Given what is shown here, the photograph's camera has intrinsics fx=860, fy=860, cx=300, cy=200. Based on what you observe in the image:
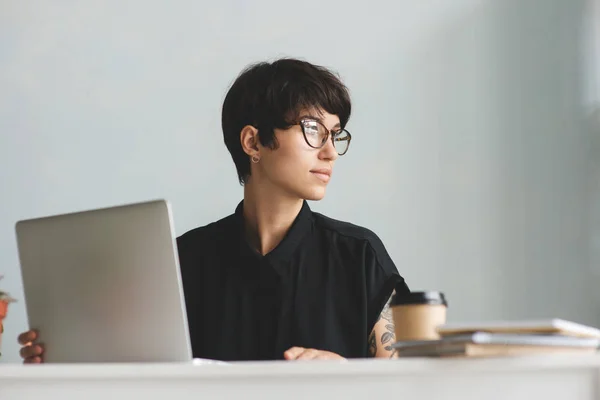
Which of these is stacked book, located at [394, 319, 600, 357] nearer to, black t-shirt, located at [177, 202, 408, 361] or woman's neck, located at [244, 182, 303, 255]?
black t-shirt, located at [177, 202, 408, 361]

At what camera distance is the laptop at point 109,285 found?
125 centimetres

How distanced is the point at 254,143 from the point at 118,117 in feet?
2.95

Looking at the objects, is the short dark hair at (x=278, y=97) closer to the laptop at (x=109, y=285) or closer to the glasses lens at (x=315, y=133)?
the glasses lens at (x=315, y=133)

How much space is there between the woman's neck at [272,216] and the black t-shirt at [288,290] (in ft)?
0.09

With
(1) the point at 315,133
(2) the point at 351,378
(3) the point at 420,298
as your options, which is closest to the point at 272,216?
(1) the point at 315,133

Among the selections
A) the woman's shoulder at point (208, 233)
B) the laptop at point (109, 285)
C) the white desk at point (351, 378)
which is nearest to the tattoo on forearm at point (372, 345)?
the woman's shoulder at point (208, 233)

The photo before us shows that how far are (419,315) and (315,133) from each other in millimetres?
924

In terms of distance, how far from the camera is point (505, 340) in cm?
104

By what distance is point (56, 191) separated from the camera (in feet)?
9.61

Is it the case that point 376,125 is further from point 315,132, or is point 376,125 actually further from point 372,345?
point 372,345

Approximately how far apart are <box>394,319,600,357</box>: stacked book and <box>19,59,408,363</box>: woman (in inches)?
36.0

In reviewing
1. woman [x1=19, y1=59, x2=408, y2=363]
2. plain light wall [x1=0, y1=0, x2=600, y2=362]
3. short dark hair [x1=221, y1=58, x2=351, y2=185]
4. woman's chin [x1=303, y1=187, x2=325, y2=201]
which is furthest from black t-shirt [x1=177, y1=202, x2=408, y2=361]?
plain light wall [x1=0, y1=0, x2=600, y2=362]

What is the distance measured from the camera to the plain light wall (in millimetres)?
2797

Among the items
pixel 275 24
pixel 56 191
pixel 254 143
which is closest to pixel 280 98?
pixel 254 143
